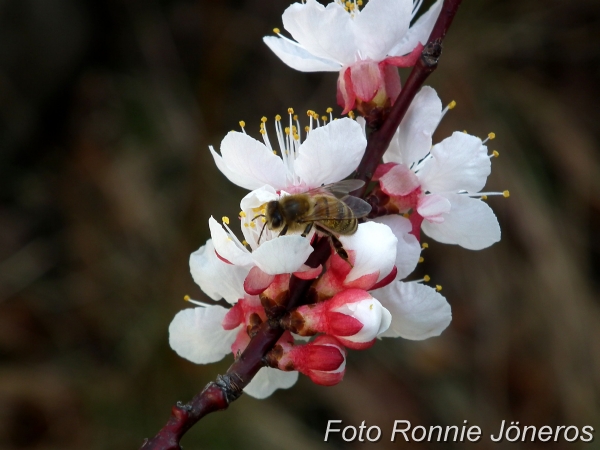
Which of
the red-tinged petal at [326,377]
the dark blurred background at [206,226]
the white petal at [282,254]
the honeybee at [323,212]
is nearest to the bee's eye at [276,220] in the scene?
the honeybee at [323,212]

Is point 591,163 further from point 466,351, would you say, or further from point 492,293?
→ point 466,351

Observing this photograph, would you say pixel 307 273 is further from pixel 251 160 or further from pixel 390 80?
pixel 390 80

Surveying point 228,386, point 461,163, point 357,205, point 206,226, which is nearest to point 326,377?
point 228,386

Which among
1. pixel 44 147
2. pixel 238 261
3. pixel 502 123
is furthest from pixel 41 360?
pixel 502 123

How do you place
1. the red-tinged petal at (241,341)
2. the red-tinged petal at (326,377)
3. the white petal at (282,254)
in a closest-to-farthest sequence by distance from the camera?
the white petal at (282,254) → the red-tinged petal at (326,377) → the red-tinged petal at (241,341)

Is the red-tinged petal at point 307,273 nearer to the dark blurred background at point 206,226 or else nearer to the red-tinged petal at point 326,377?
the red-tinged petal at point 326,377

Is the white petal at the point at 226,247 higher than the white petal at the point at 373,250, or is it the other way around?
the white petal at the point at 226,247
